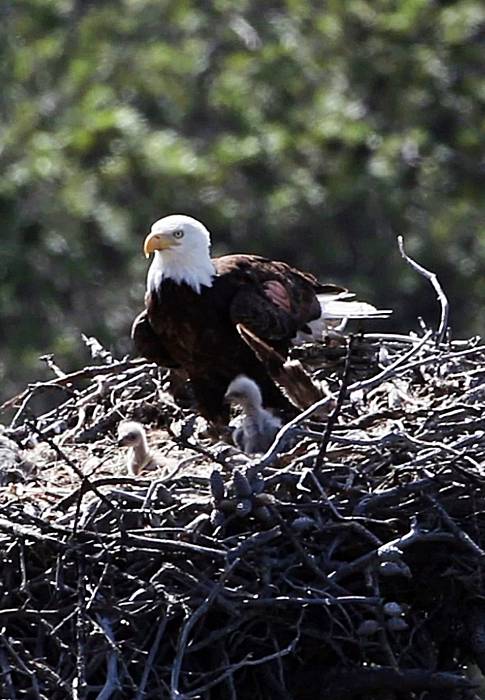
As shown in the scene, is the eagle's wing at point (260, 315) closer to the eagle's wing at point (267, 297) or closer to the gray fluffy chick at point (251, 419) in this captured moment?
the eagle's wing at point (267, 297)

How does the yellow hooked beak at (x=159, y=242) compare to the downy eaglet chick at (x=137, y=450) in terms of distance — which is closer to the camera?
the downy eaglet chick at (x=137, y=450)

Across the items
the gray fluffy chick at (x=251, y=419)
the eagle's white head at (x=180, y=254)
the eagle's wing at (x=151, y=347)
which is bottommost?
the gray fluffy chick at (x=251, y=419)

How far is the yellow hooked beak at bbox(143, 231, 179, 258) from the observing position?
8.30 metres

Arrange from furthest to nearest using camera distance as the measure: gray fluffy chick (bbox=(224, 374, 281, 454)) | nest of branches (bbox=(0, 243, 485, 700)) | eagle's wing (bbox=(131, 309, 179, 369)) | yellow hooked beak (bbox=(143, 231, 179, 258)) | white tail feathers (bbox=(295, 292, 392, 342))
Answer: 1. white tail feathers (bbox=(295, 292, 392, 342))
2. eagle's wing (bbox=(131, 309, 179, 369))
3. yellow hooked beak (bbox=(143, 231, 179, 258))
4. gray fluffy chick (bbox=(224, 374, 281, 454))
5. nest of branches (bbox=(0, 243, 485, 700))

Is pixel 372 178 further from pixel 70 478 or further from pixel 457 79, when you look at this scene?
pixel 70 478

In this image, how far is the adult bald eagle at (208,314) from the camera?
823 centimetres

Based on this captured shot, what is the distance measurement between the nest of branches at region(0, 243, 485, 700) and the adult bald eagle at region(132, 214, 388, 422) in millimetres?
1169

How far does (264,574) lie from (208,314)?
1898 millimetres

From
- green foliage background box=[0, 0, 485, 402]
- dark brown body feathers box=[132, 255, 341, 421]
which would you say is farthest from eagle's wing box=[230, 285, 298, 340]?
green foliage background box=[0, 0, 485, 402]

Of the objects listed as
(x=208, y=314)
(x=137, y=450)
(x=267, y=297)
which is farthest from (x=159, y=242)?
(x=137, y=450)

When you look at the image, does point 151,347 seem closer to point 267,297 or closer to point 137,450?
point 267,297

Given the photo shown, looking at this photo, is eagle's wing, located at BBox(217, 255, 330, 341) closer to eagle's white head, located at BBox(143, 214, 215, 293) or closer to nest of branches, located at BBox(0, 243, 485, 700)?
eagle's white head, located at BBox(143, 214, 215, 293)

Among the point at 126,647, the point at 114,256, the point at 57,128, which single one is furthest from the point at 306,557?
the point at 57,128

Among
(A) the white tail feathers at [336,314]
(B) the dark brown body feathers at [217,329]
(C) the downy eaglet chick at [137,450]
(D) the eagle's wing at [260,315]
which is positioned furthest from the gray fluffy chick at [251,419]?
(A) the white tail feathers at [336,314]
